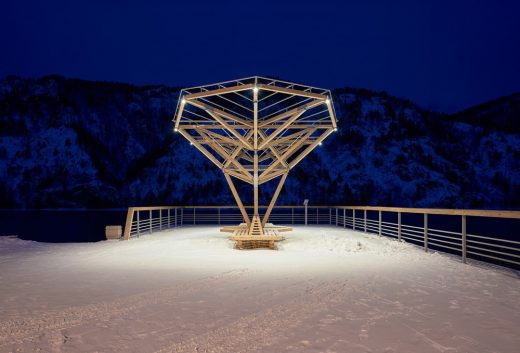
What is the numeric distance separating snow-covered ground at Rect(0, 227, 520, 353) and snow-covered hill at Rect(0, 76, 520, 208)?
6941cm

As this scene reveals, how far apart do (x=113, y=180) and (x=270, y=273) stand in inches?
3230

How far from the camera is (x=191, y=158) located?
3187 inches

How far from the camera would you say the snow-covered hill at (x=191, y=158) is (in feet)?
255

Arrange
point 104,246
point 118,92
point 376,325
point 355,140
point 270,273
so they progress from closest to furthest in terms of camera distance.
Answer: point 376,325
point 270,273
point 104,246
point 355,140
point 118,92

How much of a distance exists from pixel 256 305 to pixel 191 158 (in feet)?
253

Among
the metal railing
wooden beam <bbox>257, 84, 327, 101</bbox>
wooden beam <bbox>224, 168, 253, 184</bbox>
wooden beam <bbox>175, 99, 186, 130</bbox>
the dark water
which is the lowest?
the dark water

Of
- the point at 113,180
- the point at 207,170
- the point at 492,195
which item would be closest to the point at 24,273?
the point at 207,170

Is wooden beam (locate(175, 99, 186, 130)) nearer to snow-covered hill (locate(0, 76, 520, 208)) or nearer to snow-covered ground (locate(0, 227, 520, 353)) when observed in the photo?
snow-covered ground (locate(0, 227, 520, 353))

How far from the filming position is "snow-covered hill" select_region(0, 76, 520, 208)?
3063 inches

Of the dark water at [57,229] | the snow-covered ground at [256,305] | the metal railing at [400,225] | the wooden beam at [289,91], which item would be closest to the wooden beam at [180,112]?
the wooden beam at [289,91]

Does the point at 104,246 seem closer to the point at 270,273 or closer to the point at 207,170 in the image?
the point at 270,273

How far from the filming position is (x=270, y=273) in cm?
790

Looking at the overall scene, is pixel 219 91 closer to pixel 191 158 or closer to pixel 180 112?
pixel 180 112

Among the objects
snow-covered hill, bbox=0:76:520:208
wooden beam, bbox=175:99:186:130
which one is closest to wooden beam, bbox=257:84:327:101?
wooden beam, bbox=175:99:186:130
